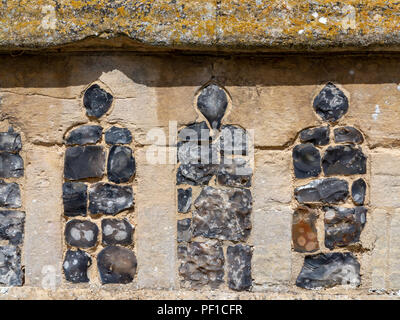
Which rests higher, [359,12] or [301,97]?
[359,12]

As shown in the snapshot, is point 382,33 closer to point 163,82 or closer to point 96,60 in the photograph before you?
point 163,82

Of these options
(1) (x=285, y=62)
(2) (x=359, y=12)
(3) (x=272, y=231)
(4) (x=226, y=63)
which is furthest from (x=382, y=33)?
(3) (x=272, y=231)

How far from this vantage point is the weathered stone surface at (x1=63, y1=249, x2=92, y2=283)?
2.32 meters

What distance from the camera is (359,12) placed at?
210 cm

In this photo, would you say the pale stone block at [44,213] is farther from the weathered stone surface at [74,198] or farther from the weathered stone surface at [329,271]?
the weathered stone surface at [329,271]

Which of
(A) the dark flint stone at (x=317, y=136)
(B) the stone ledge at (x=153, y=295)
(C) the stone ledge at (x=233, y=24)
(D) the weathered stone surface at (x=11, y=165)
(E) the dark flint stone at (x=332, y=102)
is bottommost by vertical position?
(B) the stone ledge at (x=153, y=295)

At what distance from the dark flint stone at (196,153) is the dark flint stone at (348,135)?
537mm

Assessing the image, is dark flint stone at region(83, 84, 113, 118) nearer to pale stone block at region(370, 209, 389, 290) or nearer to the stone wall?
the stone wall

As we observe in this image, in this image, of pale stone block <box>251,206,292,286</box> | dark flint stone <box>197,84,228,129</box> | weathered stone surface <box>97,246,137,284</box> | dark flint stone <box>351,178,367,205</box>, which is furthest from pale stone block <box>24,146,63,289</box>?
dark flint stone <box>351,178,367,205</box>

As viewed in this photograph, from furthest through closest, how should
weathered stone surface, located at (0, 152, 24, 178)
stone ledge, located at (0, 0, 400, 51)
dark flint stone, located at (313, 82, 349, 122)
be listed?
weathered stone surface, located at (0, 152, 24, 178) → dark flint stone, located at (313, 82, 349, 122) → stone ledge, located at (0, 0, 400, 51)

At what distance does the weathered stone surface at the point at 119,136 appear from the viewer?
230cm

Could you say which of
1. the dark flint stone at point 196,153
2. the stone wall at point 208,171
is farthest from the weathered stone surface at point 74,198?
the dark flint stone at point 196,153

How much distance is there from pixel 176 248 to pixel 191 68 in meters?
0.80

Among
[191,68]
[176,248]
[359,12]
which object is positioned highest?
[359,12]
